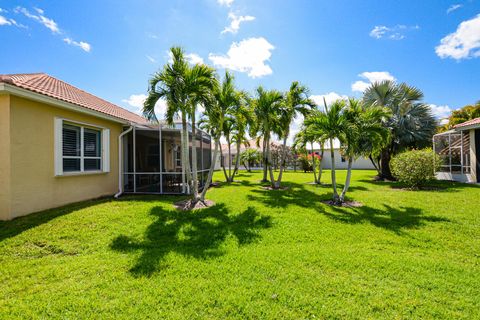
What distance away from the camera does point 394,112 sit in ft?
55.4

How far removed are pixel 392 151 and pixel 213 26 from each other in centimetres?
1623

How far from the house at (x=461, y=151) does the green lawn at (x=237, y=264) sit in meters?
9.84

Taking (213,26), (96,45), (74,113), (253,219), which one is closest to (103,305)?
(253,219)

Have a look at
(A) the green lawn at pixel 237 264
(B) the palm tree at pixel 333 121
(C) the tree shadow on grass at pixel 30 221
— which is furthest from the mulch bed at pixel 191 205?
(B) the palm tree at pixel 333 121

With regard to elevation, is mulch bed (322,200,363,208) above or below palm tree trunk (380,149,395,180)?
below

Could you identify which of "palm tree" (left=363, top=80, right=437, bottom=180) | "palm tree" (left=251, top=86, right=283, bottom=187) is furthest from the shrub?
A: "palm tree" (left=251, top=86, right=283, bottom=187)

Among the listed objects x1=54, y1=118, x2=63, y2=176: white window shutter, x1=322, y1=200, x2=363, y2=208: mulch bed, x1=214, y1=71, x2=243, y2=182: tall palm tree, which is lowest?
x1=322, y1=200, x2=363, y2=208: mulch bed

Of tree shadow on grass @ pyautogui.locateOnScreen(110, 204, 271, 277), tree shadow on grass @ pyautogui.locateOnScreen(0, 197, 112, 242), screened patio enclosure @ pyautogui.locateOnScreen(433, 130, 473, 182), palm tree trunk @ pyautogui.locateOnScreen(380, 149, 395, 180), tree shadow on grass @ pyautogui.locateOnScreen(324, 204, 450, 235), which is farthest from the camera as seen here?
palm tree trunk @ pyautogui.locateOnScreen(380, 149, 395, 180)

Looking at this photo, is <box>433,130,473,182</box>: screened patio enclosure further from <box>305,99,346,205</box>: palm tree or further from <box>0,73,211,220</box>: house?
<box>0,73,211,220</box>: house

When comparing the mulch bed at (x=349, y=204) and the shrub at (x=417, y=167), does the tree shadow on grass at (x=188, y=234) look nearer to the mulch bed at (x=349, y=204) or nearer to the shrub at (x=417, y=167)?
the mulch bed at (x=349, y=204)

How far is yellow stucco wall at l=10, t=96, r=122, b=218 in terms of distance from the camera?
6.41 metres

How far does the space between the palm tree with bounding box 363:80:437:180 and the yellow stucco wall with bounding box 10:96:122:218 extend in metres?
19.1

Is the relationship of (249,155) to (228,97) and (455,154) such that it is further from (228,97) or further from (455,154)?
(228,97)

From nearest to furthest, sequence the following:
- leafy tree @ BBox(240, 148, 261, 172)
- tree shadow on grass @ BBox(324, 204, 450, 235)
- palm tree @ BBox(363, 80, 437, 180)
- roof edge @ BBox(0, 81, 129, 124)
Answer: roof edge @ BBox(0, 81, 129, 124) → tree shadow on grass @ BBox(324, 204, 450, 235) → palm tree @ BBox(363, 80, 437, 180) → leafy tree @ BBox(240, 148, 261, 172)
